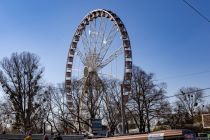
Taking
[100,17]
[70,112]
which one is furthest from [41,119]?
[100,17]

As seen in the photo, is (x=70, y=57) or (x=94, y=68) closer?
(x=94, y=68)

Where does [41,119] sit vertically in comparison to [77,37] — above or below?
below

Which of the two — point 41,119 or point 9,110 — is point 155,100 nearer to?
point 41,119

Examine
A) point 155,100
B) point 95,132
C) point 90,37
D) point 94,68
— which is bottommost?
point 95,132

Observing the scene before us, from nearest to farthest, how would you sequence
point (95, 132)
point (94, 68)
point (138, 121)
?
point (95, 132)
point (94, 68)
point (138, 121)

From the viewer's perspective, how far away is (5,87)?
5066 centimetres

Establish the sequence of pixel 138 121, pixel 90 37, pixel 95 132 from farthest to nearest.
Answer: pixel 138 121
pixel 90 37
pixel 95 132

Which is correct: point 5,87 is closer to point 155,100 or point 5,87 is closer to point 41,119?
point 41,119

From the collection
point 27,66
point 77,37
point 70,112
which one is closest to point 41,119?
point 70,112

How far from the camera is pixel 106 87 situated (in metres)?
55.6

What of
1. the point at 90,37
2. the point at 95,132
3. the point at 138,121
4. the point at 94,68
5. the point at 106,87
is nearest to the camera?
the point at 95,132

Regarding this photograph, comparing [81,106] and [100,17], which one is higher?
[100,17]

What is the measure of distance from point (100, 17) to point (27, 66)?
470 inches

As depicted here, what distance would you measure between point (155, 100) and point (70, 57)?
15186 millimetres
